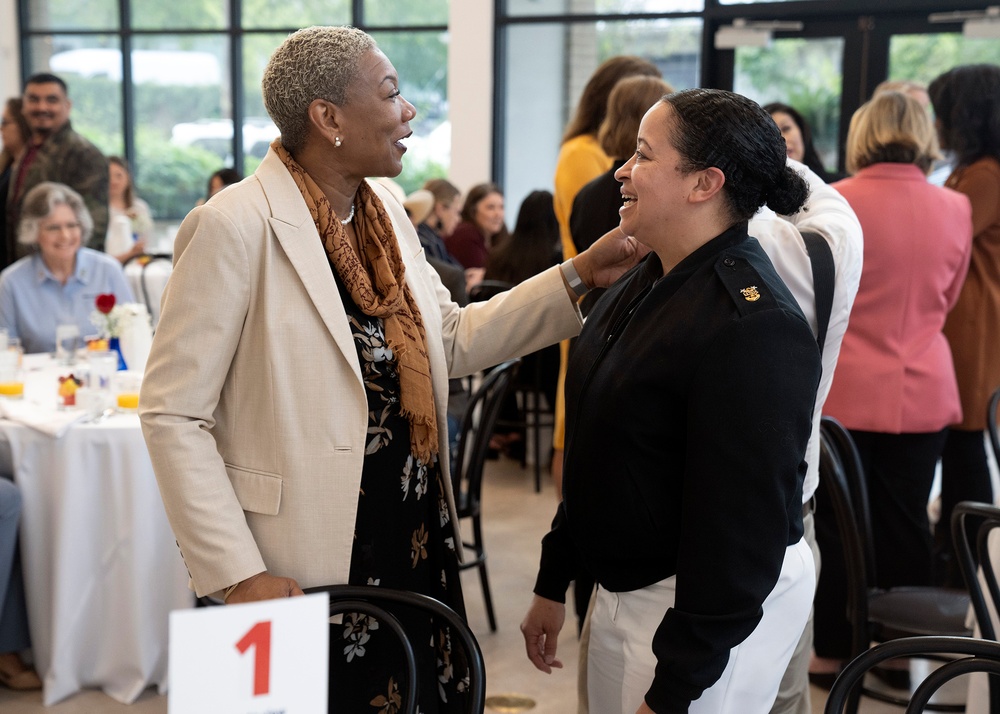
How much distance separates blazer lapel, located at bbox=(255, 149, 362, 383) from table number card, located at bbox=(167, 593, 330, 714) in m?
0.74

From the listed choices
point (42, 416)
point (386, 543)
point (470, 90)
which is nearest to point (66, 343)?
point (42, 416)

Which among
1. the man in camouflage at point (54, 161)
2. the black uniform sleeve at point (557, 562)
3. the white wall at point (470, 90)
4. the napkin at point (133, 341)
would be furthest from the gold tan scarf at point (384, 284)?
the white wall at point (470, 90)

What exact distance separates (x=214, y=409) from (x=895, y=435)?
2.22 m

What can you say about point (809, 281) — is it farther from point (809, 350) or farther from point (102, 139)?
point (102, 139)

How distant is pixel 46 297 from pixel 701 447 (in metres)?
3.57

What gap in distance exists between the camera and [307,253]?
5.28ft

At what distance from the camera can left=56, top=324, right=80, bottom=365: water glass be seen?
3920 mm

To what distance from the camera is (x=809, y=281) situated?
183cm

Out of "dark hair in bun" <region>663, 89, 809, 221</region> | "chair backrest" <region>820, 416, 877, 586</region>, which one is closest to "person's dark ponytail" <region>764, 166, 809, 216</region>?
"dark hair in bun" <region>663, 89, 809, 221</region>

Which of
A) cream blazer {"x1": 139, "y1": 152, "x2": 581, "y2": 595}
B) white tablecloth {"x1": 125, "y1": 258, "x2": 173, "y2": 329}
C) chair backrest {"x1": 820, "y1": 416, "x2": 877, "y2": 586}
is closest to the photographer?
cream blazer {"x1": 139, "y1": 152, "x2": 581, "y2": 595}

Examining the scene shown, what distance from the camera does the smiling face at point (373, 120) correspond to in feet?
5.42

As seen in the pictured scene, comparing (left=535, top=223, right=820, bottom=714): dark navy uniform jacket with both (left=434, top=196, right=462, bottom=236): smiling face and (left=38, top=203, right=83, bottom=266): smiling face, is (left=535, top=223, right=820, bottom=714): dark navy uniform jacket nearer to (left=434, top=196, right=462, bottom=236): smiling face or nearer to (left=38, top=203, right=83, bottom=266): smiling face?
(left=38, top=203, right=83, bottom=266): smiling face

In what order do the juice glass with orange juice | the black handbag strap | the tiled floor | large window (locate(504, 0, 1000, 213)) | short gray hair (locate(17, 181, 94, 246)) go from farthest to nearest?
large window (locate(504, 0, 1000, 213)) → short gray hair (locate(17, 181, 94, 246)) → the juice glass with orange juice → the tiled floor → the black handbag strap

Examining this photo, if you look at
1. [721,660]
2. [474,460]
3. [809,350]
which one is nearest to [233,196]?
[809,350]
